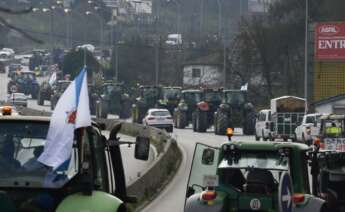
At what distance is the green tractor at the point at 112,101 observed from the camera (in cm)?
7525

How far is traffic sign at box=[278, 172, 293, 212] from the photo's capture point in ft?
46.9

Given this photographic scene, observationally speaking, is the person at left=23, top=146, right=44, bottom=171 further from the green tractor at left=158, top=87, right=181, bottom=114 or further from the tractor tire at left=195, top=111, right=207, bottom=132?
the green tractor at left=158, top=87, right=181, bottom=114

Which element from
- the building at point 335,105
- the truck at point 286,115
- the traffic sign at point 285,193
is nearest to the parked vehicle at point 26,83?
the building at point 335,105

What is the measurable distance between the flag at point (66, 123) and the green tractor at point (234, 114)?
49.6 meters

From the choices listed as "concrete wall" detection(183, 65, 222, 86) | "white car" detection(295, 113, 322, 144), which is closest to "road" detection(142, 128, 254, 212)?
"white car" detection(295, 113, 322, 144)

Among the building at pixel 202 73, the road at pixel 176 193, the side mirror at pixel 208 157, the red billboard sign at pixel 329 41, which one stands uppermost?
the red billboard sign at pixel 329 41

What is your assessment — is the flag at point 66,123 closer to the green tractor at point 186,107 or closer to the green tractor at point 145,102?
the green tractor at point 186,107

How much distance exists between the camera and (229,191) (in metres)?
15.5

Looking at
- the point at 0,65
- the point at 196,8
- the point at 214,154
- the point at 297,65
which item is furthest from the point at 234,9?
the point at 214,154

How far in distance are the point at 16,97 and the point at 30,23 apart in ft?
135

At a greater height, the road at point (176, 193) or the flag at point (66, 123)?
the flag at point (66, 123)

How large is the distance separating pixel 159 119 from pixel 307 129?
16.1 metres

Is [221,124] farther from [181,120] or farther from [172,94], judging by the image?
[172,94]

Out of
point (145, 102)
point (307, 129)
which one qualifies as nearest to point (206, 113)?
point (145, 102)
